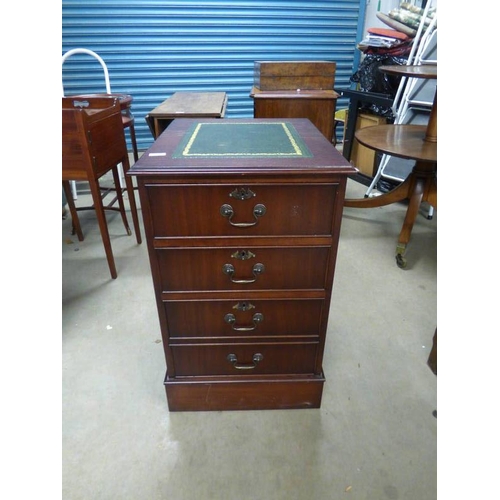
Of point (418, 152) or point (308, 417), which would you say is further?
point (418, 152)

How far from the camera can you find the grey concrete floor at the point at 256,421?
1.08 m

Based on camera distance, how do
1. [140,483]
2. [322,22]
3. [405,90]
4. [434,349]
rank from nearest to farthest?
[140,483] < [434,349] < [405,90] < [322,22]

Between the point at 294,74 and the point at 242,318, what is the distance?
2.02m

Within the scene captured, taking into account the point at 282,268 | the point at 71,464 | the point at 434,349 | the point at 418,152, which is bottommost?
the point at 71,464

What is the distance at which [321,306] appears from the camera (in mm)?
1084

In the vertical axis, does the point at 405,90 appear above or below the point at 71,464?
above

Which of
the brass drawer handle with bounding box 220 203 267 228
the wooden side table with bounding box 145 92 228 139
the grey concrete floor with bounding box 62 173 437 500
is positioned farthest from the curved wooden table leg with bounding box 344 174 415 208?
the brass drawer handle with bounding box 220 203 267 228

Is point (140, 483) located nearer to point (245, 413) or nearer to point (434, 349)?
point (245, 413)

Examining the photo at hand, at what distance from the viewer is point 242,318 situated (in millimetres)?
1120

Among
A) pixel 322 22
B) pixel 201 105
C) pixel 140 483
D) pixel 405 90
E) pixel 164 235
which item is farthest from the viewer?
pixel 322 22

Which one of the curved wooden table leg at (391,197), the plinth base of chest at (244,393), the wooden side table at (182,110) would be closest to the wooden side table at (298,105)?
the wooden side table at (182,110)

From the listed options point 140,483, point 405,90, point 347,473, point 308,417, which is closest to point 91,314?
point 140,483

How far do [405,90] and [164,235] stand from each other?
245cm

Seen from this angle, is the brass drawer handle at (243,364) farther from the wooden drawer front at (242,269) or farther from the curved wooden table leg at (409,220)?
the curved wooden table leg at (409,220)
